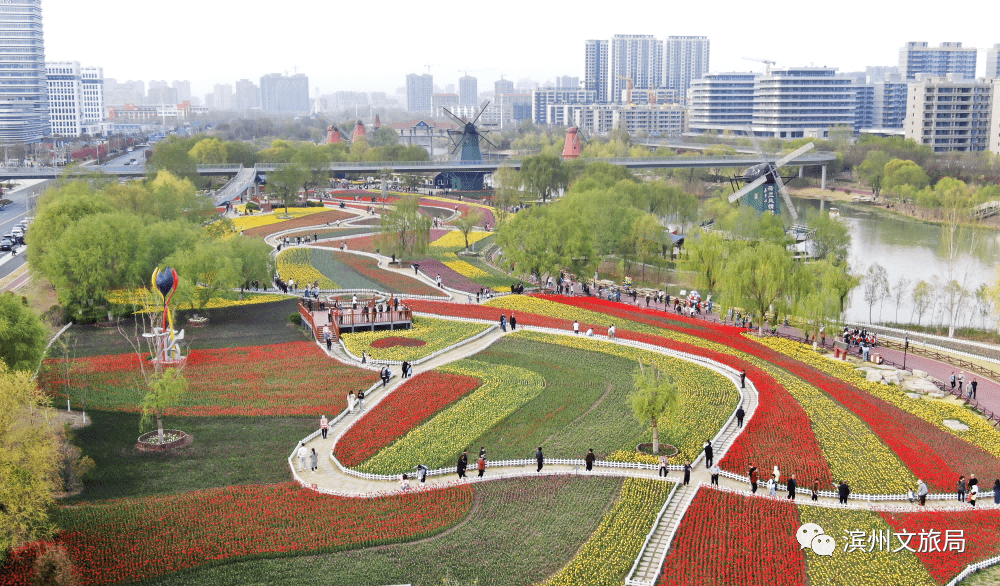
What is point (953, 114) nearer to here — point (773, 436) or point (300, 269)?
point (300, 269)

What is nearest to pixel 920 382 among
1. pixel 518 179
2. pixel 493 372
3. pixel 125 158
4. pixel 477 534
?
pixel 493 372

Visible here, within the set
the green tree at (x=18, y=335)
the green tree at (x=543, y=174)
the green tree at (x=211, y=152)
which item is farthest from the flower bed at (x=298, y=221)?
the green tree at (x=18, y=335)

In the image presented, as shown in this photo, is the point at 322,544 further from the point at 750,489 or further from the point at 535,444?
the point at 750,489

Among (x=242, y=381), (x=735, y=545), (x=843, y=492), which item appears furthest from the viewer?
(x=242, y=381)

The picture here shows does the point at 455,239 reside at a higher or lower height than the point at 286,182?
lower

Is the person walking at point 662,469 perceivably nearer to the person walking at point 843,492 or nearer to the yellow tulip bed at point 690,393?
the yellow tulip bed at point 690,393

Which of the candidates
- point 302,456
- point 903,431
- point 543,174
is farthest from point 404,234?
point 903,431

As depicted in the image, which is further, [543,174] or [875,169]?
[875,169]

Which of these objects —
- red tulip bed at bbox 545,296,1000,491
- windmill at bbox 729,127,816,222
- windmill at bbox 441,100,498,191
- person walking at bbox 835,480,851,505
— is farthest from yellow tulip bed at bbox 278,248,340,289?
windmill at bbox 441,100,498,191
